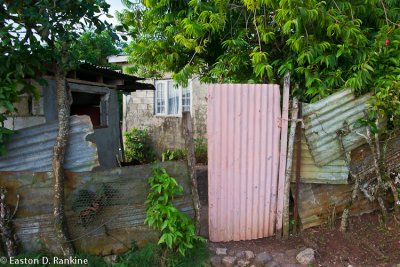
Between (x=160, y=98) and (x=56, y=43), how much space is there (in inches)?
324

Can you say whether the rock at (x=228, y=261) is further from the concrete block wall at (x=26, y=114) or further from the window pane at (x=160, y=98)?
the window pane at (x=160, y=98)

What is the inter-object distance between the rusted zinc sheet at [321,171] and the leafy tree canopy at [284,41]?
0.76m

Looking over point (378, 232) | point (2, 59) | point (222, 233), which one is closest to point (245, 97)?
point (222, 233)

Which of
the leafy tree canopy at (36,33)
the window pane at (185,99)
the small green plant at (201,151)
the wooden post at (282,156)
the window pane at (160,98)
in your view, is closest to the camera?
the leafy tree canopy at (36,33)

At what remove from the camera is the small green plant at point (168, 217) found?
335cm

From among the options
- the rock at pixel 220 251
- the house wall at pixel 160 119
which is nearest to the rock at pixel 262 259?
the rock at pixel 220 251

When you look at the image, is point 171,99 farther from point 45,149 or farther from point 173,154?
point 45,149

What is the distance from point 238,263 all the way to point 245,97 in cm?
183

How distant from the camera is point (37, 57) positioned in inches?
143

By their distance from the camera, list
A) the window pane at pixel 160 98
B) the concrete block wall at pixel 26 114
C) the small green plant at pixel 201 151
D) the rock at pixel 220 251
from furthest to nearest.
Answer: the window pane at pixel 160 98
the small green plant at pixel 201 151
the concrete block wall at pixel 26 114
the rock at pixel 220 251

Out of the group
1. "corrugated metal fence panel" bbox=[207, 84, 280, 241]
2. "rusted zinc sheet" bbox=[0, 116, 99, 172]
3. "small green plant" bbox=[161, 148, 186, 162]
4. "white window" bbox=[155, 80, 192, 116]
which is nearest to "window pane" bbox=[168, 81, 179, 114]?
"white window" bbox=[155, 80, 192, 116]

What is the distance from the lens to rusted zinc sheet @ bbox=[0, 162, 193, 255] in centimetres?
353

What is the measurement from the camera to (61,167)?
3.50 metres

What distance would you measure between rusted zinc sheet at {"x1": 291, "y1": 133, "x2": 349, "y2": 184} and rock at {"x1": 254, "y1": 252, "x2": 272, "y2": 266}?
3.03 feet
